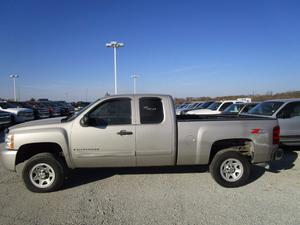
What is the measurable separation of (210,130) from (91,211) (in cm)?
255

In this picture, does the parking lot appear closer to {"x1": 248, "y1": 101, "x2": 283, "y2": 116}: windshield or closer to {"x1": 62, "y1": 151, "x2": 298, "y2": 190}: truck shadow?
{"x1": 62, "y1": 151, "x2": 298, "y2": 190}: truck shadow

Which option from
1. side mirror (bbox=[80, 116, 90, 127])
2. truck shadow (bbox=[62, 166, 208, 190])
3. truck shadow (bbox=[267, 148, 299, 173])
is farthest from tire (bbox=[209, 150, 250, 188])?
side mirror (bbox=[80, 116, 90, 127])

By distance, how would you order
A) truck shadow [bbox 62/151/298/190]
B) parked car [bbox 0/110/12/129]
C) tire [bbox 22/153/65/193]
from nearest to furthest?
1. tire [bbox 22/153/65/193]
2. truck shadow [bbox 62/151/298/190]
3. parked car [bbox 0/110/12/129]

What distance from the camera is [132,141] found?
4.76 m

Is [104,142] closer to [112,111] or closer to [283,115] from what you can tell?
[112,111]

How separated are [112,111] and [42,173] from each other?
1.75 m

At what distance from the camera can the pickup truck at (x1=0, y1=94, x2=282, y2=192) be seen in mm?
4715

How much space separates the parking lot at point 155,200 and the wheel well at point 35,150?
A: 63 centimetres

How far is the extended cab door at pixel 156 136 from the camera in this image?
4.77 m

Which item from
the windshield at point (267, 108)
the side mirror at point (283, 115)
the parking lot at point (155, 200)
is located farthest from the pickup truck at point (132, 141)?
the windshield at point (267, 108)

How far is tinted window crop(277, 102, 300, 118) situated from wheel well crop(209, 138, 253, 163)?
10.6 feet

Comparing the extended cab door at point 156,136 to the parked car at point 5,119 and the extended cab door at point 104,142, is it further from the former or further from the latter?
the parked car at point 5,119

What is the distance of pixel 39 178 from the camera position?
475 cm

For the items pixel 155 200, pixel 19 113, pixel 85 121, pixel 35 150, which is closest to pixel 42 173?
pixel 35 150
